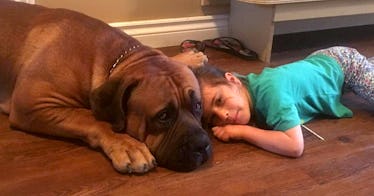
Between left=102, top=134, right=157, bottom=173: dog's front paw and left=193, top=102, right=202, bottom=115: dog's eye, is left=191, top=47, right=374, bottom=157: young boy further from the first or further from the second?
left=102, top=134, right=157, bottom=173: dog's front paw

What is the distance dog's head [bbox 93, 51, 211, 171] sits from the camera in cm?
133

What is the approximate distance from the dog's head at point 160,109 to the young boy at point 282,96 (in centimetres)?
Answer: 18

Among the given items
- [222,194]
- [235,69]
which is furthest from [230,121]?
[235,69]

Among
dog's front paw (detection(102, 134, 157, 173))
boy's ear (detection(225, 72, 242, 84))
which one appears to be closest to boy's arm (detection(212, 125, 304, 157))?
boy's ear (detection(225, 72, 242, 84))

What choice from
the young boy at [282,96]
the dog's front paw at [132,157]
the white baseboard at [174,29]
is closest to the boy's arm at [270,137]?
the young boy at [282,96]

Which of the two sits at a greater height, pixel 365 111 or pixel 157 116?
pixel 157 116

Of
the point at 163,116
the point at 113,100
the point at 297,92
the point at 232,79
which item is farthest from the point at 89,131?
the point at 297,92

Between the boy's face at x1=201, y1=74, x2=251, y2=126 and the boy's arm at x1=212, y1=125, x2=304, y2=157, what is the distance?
29 mm

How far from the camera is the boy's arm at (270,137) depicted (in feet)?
5.00

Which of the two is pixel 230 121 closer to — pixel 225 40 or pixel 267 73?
pixel 267 73

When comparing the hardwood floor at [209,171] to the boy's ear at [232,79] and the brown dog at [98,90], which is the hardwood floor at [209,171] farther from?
the boy's ear at [232,79]

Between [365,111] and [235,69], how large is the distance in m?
0.61

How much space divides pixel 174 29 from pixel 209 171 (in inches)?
50.8

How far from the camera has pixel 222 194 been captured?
1344 mm
